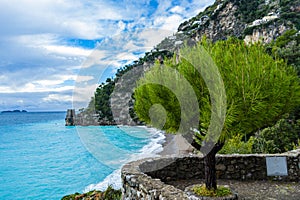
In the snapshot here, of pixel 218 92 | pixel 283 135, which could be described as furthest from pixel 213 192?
pixel 283 135

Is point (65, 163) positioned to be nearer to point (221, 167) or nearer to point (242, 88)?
point (221, 167)

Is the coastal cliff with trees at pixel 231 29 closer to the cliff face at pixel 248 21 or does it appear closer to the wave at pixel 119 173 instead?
the cliff face at pixel 248 21

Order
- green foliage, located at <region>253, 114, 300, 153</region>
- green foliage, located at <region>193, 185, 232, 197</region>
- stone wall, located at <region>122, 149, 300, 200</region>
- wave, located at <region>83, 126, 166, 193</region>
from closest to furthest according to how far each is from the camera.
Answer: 1. green foliage, located at <region>193, 185, 232, 197</region>
2. stone wall, located at <region>122, 149, 300, 200</region>
3. green foliage, located at <region>253, 114, 300, 153</region>
4. wave, located at <region>83, 126, 166, 193</region>

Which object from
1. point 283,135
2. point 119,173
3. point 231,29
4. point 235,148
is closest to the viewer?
point 235,148

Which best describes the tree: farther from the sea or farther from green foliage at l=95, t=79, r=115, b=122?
green foliage at l=95, t=79, r=115, b=122

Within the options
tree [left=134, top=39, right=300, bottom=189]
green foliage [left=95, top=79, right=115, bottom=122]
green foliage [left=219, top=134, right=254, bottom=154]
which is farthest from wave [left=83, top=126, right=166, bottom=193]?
green foliage [left=95, top=79, right=115, bottom=122]

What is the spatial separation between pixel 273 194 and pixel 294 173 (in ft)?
4.85

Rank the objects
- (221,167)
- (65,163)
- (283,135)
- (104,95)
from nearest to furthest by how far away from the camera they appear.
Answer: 1. (221,167)
2. (283,135)
3. (65,163)
4. (104,95)

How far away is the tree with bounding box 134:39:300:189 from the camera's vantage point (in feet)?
18.5

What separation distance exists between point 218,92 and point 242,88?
0.48 metres

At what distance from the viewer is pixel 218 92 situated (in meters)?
5.55

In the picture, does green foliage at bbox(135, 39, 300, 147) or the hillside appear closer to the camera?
green foliage at bbox(135, 39, 300, 147)

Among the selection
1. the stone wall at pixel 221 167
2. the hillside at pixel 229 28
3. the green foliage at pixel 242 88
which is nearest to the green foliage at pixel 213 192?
the stone wall at pixel 221 167

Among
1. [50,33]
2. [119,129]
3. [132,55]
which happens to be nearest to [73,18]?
[132,55]
